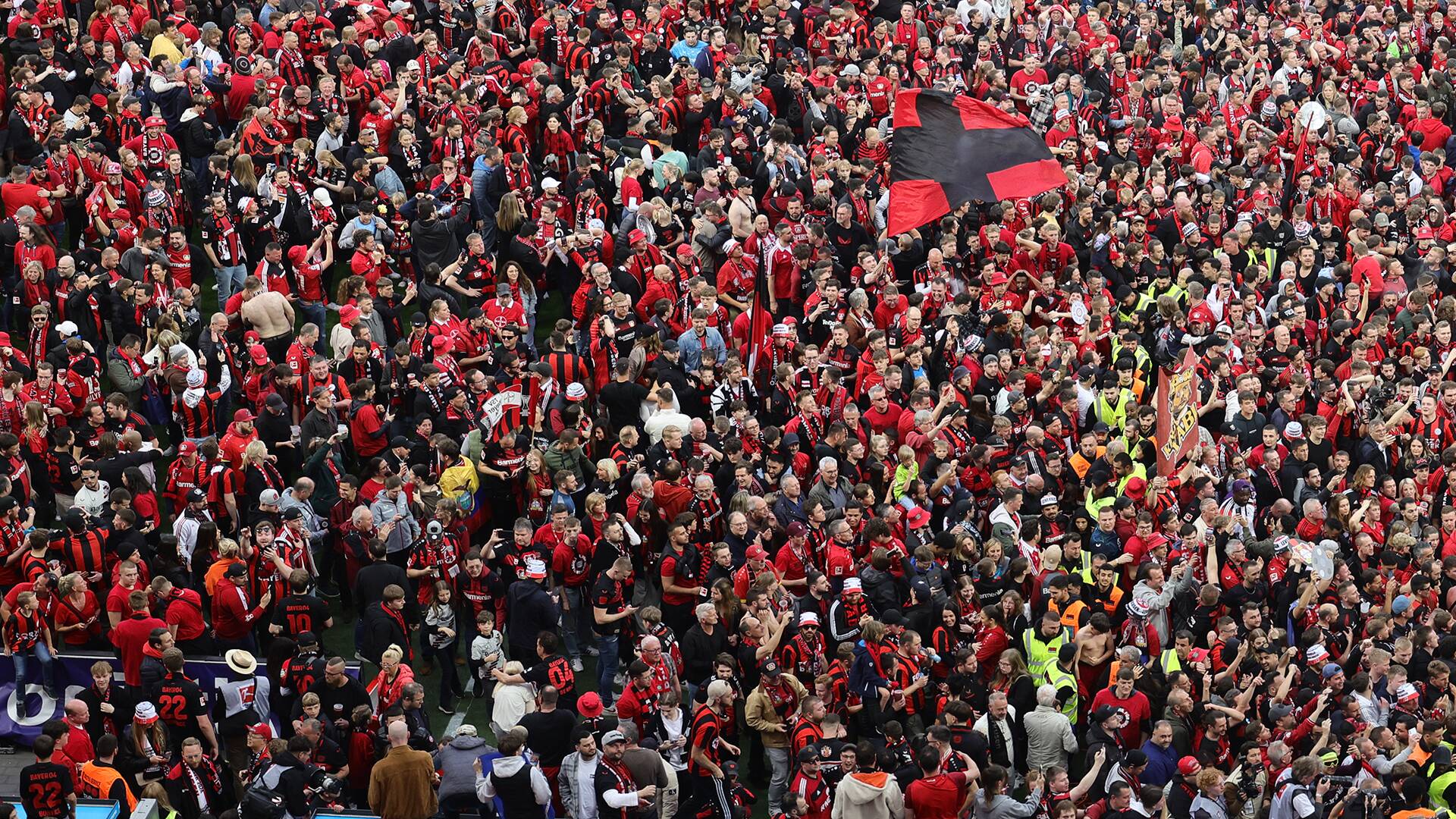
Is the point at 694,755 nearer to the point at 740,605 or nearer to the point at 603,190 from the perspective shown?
the point at 740,605

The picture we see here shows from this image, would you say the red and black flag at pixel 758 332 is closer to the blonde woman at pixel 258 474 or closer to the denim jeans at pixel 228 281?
the blonde woman at pixel 258 474

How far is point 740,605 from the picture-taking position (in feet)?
55.1

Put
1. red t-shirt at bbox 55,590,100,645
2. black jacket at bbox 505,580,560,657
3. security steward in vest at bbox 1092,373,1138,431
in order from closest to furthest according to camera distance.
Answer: black jacket at bbox 505,580,560,657 → red t-shirt at bbox 55,590,100,645 → security steward in vest at bbox 1092,373,1138,431

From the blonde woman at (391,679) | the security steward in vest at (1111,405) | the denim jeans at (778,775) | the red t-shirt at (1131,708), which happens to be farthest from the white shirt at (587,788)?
the security steward in vest at (1111,405)

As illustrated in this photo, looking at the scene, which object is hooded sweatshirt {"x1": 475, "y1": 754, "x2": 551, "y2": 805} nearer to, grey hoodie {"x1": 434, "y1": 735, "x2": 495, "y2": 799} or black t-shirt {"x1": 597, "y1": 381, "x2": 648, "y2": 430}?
grey hoodie {"x1": 434, "y1": 735, "x2": 495, "y2": 799}

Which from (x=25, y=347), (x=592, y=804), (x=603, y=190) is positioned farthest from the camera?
(x=603, y=190)

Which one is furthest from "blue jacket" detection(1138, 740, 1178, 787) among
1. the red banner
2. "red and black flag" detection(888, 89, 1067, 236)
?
"red and black flag" detection(888, 89, 1067, 236)

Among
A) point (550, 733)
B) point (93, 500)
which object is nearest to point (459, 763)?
point (550, 733)

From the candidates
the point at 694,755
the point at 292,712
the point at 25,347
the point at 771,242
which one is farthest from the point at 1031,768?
the point at 25,347

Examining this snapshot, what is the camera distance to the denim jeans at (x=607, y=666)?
16984 mm

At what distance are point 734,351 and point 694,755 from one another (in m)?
4.78

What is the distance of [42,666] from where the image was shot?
16.6 m

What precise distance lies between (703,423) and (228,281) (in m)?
5.33

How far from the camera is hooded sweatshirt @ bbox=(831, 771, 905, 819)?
578 inches
